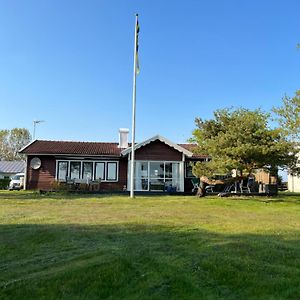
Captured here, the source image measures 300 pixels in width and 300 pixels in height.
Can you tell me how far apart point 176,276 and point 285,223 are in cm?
643

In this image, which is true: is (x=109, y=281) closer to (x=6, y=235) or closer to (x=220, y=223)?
A: (x=6, y=235)

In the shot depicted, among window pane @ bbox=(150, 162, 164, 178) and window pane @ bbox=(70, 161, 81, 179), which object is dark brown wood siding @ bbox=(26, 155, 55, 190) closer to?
window pane @ bbox=(70, 161, 81, 179)

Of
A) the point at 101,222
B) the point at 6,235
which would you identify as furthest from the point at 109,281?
the point at 101,222

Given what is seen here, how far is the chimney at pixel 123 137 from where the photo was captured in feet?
102

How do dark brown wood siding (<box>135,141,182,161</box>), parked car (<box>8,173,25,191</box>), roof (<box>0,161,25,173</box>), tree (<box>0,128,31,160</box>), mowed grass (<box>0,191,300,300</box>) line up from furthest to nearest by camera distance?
tree (<box>0,128,31,160</box>), roof (<box>0,161,25,173</box>), parked car (<box>8,173,25,191</box>), dark brown wood siding (<box>135,141,182,161</box>), mowed grass (<box>0,191,300,300</box>)

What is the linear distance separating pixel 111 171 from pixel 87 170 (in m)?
1.70

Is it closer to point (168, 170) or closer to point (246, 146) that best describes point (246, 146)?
point (246, 146)

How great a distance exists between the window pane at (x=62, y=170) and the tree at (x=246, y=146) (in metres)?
11.1

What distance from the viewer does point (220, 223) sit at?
1056cm

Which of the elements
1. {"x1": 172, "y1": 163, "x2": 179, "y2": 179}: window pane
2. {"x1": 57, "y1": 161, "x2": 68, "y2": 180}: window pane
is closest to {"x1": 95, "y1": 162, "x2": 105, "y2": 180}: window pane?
{"x1": 57, "y1": 161, "x2": 68, "y2": 180}: window pane

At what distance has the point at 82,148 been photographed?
29531 mm

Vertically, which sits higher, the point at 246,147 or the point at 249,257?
the point at 246,147

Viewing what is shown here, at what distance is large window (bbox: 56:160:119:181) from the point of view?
92.8 feet

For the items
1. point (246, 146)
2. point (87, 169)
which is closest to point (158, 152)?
point (87, 169)
